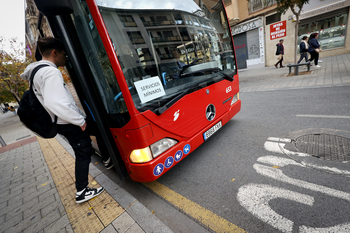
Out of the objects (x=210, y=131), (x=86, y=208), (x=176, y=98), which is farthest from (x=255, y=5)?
(x=86, y=208)

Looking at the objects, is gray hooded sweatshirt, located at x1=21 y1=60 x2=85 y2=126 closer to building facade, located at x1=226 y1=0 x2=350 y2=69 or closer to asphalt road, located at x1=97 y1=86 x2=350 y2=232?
asphalt road, located at x1=97 y1=86 x2=350 y2=232

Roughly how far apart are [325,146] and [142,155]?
289cm

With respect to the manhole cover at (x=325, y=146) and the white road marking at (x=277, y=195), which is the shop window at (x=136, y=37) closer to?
the white road marking at (x=277, y=195)

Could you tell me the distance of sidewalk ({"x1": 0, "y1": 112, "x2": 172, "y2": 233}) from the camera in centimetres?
198

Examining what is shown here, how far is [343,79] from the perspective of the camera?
19.7ft

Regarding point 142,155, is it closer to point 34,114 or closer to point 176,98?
point 176,98

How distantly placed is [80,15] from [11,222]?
9.84ft

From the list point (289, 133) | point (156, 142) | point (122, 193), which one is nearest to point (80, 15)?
point (156, 142)

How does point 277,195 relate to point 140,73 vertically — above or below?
below

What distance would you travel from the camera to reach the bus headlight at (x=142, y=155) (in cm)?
209

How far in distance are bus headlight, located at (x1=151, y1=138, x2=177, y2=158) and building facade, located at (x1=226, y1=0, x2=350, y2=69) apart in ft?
40.3

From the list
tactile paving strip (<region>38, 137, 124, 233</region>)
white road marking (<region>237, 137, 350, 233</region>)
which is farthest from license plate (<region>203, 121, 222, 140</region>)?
tactile paving strip (<region>38, 137, 124, 233</region>)

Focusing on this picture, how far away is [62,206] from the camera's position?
2463 mm

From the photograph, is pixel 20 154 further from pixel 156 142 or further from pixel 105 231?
pixel 156 142
